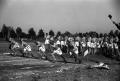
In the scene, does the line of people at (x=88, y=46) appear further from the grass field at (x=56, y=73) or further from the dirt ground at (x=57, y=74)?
the dirt ground at (x=57, y=74)

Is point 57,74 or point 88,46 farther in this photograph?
point 88,46

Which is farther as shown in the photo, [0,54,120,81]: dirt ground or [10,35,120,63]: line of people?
[10,35,120,63]: line of people

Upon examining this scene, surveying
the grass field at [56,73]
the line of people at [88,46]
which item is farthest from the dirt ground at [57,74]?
the line of people at [88,46]

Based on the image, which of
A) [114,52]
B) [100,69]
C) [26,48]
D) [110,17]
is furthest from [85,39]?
[110,17]

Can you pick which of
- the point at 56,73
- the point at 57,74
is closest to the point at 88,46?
the point at 56,73

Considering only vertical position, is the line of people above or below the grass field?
above

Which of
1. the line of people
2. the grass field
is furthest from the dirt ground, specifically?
the line of people

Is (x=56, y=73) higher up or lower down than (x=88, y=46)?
lower down

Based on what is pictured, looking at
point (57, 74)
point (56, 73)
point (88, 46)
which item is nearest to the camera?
point (57, 74)

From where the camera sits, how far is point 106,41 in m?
25.0

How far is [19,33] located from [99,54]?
62.7m

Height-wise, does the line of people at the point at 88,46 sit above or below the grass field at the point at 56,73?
above

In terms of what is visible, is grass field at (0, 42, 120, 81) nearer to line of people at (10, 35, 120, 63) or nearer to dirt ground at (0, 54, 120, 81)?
dirt ground at (0, 54, 120, 81)

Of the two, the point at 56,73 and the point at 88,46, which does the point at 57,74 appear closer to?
the point at 56,73
